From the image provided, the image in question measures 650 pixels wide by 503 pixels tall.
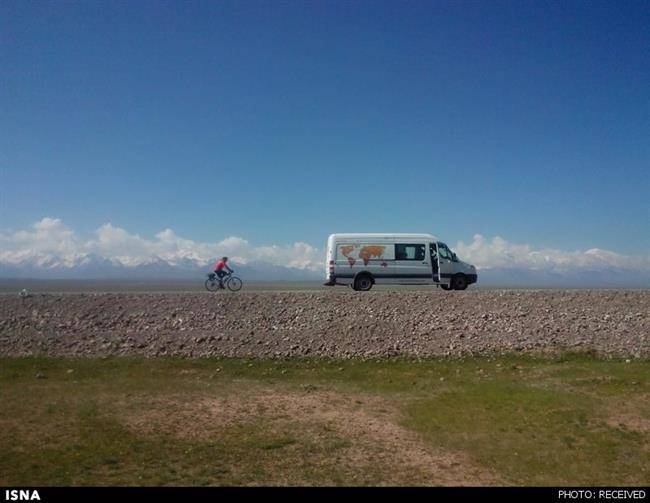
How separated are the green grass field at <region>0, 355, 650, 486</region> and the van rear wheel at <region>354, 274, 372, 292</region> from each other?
947 cm

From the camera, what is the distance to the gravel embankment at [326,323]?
22797 millimetres

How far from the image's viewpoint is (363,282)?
1215 inches

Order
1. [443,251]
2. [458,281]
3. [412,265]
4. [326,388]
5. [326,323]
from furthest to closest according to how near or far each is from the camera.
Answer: [458,281] < [443,251] < [412,265] < [326,323] < [326,388]

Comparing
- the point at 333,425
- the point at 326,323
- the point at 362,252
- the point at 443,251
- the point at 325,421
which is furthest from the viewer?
the point at 443,251

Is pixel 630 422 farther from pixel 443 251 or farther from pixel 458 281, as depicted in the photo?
pixel 443 251

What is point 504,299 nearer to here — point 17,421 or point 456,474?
point 456,474

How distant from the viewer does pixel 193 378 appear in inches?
789

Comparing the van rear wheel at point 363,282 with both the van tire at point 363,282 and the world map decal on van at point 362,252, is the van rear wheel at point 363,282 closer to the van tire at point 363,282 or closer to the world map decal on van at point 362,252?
the van tire at point 363,282

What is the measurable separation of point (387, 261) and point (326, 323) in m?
7.59

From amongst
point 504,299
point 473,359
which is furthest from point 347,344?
point 504,299

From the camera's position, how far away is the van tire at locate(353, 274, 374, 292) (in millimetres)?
30844

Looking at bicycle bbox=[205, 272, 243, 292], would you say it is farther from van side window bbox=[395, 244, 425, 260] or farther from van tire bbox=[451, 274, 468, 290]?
van tire bbox=[451, 274, 468, 290]

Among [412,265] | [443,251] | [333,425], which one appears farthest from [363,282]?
[333,425]

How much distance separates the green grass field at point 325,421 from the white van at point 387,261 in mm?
9410
